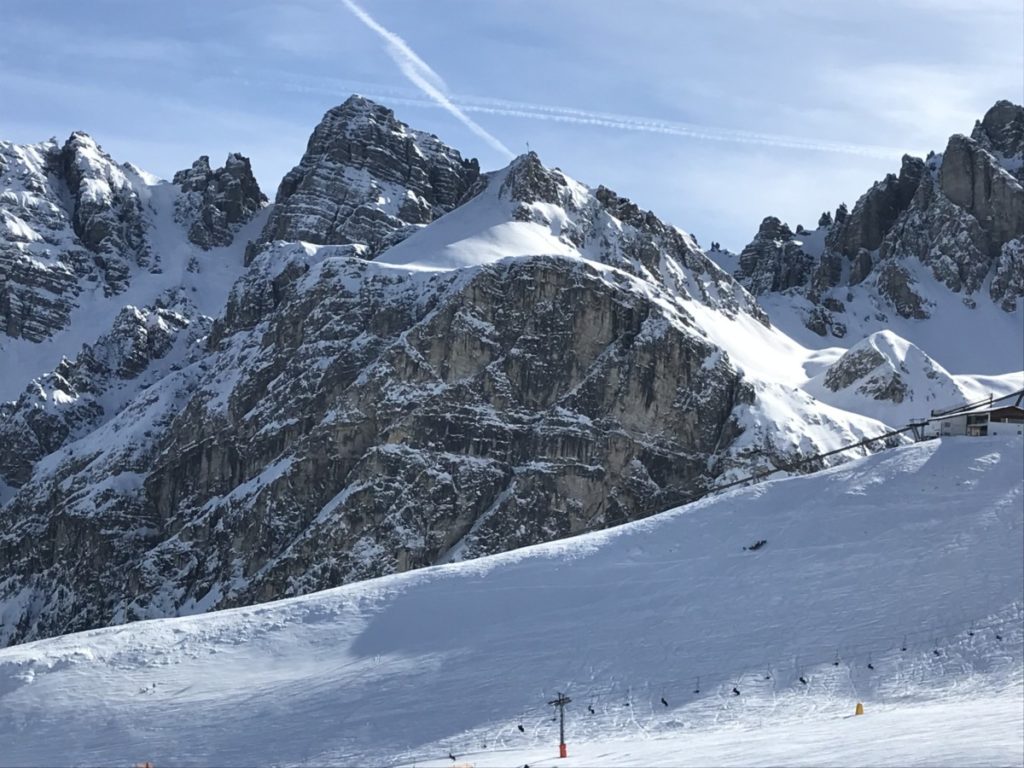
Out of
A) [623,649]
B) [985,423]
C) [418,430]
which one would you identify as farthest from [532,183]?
[623,649]

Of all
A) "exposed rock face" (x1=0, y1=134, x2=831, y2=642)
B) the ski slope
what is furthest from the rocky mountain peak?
the ski slope

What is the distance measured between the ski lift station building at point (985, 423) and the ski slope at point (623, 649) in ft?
18.8

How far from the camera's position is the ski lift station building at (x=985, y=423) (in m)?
115

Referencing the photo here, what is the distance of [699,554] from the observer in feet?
329

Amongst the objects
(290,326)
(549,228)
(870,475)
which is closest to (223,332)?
(290,326)

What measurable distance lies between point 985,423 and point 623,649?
4101 cm

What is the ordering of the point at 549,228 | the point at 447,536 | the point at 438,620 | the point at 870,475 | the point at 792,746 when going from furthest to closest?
the point at 549,228, the point at 447,536, the point at 870,475, the point at 438,620, the point at 792,746

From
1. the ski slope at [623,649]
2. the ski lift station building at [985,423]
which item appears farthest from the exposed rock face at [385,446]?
the ski slope at [623,649]

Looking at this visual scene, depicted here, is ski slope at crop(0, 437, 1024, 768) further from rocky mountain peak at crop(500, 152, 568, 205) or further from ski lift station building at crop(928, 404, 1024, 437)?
rocky mountain peak at crop(500, 152, 568, 205)

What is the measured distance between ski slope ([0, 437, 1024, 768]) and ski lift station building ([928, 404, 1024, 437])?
18.8 feet

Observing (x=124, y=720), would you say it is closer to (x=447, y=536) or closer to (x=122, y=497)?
(x=447, y=536)

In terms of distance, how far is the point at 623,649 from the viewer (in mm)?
87500

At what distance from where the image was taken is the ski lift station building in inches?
4542

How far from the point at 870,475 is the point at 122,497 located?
90.5 m
